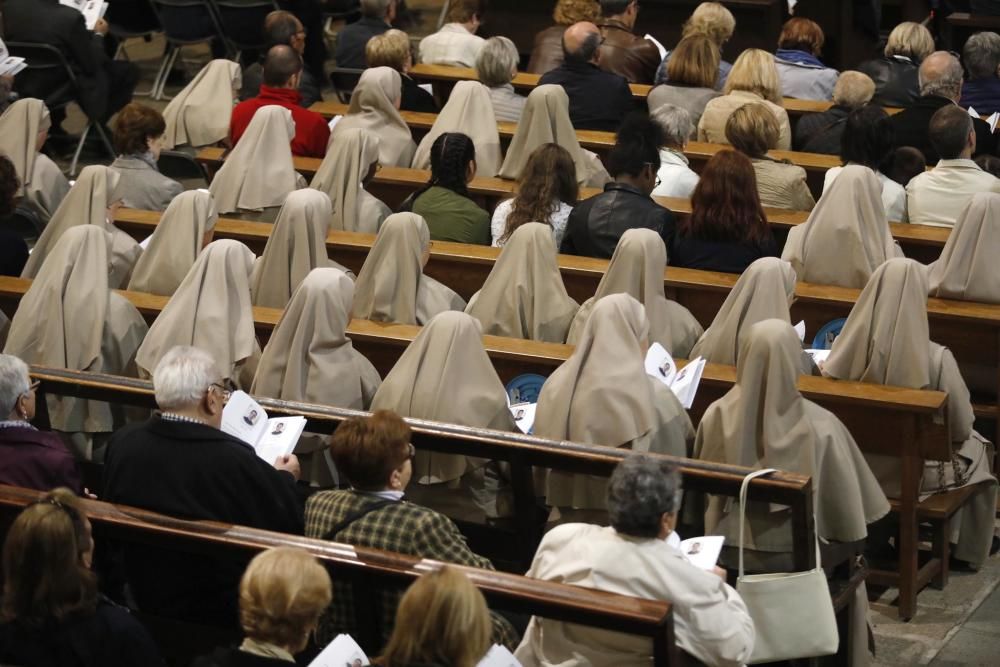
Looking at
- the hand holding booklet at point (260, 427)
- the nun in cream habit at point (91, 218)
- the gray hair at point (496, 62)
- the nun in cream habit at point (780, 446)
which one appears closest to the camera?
the hand holding booklet at point (260, 427)

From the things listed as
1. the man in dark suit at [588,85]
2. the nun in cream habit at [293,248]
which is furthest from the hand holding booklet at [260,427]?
the man in dark suit at [588,85]

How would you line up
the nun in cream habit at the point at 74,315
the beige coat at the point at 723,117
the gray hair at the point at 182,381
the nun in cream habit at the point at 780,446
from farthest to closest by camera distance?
the beige coat at the point at 723,117 < the nun in cream habit at the point at 74,315 < the nun in cream habit at the point at 780,446 < the gray hair at the point at 182,381

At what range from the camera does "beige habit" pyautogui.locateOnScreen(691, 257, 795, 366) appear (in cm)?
604

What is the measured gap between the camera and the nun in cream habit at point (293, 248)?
6898 mm

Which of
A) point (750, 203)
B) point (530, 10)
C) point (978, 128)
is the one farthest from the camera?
point (530, 10)

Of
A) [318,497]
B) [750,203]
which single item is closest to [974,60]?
[750,203]

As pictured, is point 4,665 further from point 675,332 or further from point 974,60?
point 974,60

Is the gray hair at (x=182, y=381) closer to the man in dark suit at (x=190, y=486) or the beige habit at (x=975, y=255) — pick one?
the man in dark suit at (x=190, y=486)

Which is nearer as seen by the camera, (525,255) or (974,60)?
(525,255)

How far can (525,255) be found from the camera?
6.54m

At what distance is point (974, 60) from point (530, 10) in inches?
145

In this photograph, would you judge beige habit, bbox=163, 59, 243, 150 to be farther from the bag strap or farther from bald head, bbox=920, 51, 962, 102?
the bag strap

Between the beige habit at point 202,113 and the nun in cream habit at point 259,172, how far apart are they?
1.01 meters

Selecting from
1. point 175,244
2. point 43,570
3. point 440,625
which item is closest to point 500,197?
point 175,244
